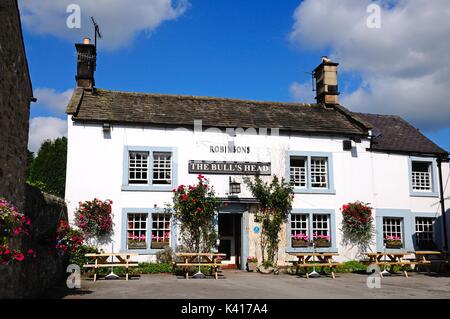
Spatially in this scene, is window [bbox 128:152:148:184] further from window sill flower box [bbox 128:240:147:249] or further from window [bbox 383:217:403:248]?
window [bbox 383:217:403:248]

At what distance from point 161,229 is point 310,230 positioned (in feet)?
19.2

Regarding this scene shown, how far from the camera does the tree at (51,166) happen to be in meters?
30.4

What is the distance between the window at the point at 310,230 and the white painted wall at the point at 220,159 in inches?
17.8

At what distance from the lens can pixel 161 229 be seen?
16.5 meters

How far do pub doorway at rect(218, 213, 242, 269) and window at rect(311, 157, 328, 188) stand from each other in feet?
11.3

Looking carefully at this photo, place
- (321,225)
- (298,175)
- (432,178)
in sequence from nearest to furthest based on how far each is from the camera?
(321,225) → (298,175) → (432,178)

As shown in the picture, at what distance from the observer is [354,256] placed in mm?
17984

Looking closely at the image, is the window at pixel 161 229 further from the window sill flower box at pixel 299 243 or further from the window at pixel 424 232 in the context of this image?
the window at pixel 424 232

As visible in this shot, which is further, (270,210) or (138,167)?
(270,210)

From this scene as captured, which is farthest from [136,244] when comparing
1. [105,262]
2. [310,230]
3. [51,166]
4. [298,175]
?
[51,166]

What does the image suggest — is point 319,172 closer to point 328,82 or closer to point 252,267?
point 252,267
